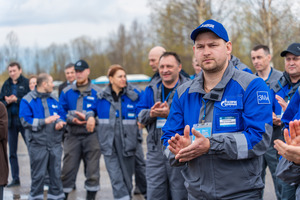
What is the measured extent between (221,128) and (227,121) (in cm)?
7

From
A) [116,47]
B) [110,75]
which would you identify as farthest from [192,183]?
[116,47]

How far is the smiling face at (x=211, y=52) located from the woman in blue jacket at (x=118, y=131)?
3729mm

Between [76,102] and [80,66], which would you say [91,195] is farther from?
[80,66]

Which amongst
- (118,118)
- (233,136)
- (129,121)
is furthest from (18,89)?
(233,136)

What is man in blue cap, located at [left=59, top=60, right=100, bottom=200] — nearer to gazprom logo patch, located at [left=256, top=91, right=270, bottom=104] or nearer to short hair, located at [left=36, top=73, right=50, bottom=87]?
short hair, located at [left=36, top=73, right=50, bottom=87]

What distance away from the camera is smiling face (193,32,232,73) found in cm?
332

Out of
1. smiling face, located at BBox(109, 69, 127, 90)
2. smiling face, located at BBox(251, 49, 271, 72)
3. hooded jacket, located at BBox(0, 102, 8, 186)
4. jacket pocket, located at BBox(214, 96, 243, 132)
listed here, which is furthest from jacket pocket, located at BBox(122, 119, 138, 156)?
jacket pocket, located at BBox(214, 96, 243, 132)

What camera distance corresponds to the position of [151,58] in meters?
7.24

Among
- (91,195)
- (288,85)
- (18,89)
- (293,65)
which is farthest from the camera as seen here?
(18,89)

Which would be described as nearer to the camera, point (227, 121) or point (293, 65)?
point (227, 121)

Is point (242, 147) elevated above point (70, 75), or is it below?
below

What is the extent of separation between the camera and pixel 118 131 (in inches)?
272

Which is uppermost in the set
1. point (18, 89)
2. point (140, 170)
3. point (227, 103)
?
point (18, 89)

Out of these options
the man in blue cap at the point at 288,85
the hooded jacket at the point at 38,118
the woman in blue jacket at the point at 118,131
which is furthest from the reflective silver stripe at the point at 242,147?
the hooded jacket at the point at 38,118
